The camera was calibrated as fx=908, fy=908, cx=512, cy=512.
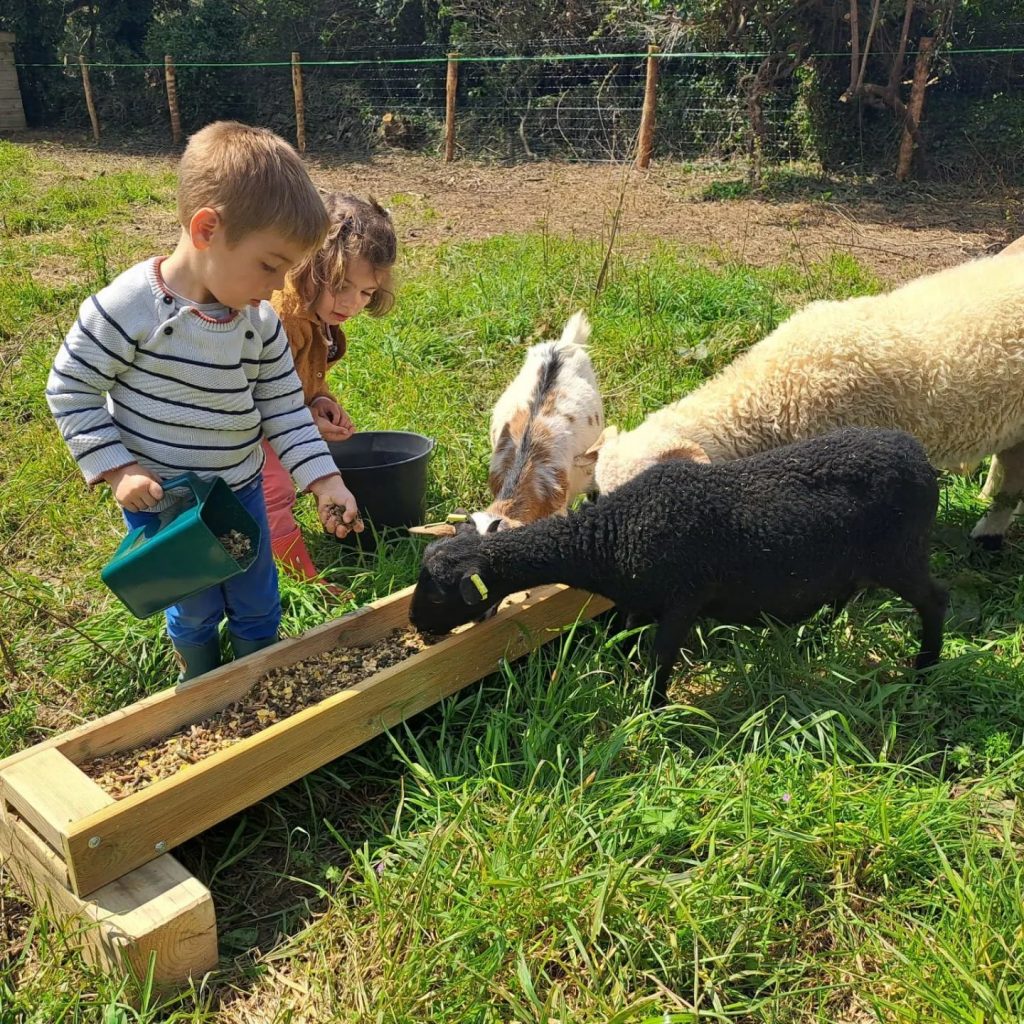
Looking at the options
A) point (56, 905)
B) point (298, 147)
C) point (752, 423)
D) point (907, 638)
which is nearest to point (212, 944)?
point (56, 905)

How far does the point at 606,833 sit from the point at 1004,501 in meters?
3.29

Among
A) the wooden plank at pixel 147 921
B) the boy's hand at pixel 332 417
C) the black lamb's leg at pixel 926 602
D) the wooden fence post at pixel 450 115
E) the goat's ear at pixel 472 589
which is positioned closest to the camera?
the wooden plank at pixel 147 921

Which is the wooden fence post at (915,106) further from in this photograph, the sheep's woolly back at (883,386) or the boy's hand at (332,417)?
the boy's hand at (332,417)

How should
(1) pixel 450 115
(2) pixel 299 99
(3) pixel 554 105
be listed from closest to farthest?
(1) pixel 450 115
(3) pixel 554 105
(2) pixel 299 99

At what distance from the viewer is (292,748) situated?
277 centimetres

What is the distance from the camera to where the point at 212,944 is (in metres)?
2.45

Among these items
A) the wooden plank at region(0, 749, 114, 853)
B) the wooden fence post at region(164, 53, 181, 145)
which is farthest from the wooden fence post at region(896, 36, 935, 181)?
the wooden fence post at region(164, 53, 181, 145)

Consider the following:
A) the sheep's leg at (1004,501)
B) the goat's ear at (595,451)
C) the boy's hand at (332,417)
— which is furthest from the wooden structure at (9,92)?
the sheep's leg at (1004,501)

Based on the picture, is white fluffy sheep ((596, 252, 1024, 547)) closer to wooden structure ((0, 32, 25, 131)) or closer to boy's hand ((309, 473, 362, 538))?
boy's hand ((309, 473, 362, 538))

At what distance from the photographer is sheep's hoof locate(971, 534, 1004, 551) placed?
478cm

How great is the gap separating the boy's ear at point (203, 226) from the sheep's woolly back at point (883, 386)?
2.24m

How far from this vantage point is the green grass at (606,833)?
238cm

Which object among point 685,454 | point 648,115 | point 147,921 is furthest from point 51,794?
point 648,115

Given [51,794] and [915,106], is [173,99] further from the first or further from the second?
[51,794]
